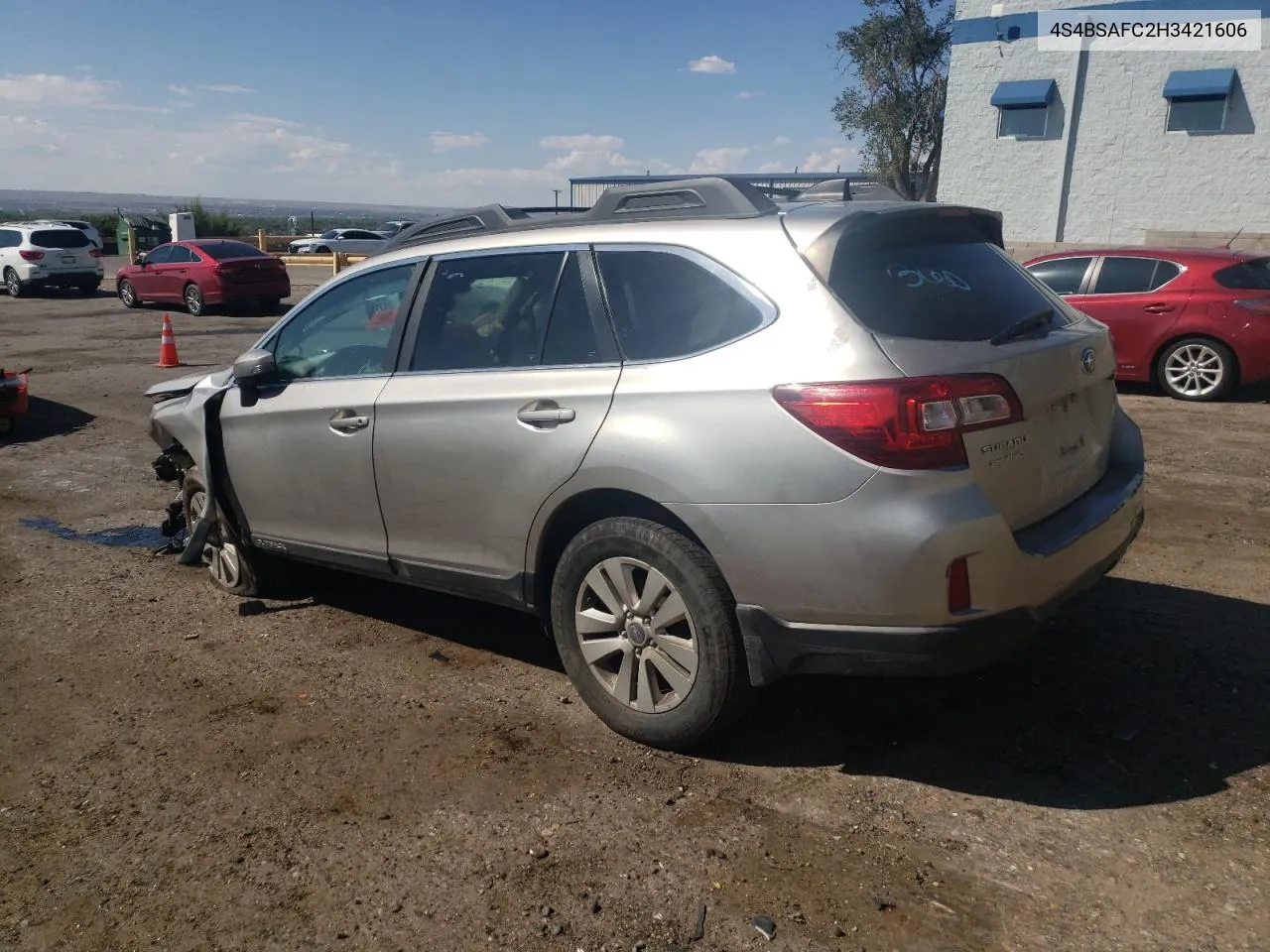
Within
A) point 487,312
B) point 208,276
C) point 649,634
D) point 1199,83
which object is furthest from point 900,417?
point 1199,83

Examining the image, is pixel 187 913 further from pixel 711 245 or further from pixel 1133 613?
pixel 1133 613

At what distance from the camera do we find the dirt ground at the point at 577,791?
8.96 feet

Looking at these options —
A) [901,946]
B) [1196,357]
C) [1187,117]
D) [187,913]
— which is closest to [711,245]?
[901,946]

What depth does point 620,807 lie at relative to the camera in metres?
3.26

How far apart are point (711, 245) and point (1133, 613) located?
2.75 m

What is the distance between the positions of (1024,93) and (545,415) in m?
22.4

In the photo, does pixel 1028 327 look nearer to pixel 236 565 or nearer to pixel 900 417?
pixel 900 417

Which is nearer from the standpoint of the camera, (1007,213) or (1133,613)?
(1133,613)

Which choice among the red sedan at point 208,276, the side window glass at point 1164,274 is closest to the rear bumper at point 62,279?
the red sedan at point 208,276

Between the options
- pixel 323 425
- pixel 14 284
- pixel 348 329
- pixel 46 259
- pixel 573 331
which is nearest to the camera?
pixel 573 331

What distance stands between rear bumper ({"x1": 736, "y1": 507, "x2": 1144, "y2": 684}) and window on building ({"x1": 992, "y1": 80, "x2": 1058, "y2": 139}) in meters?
22.3

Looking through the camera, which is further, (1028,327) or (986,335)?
(1028,327)

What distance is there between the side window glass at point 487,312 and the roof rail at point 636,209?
0.57ft

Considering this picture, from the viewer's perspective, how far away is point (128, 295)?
22656 millimetres
